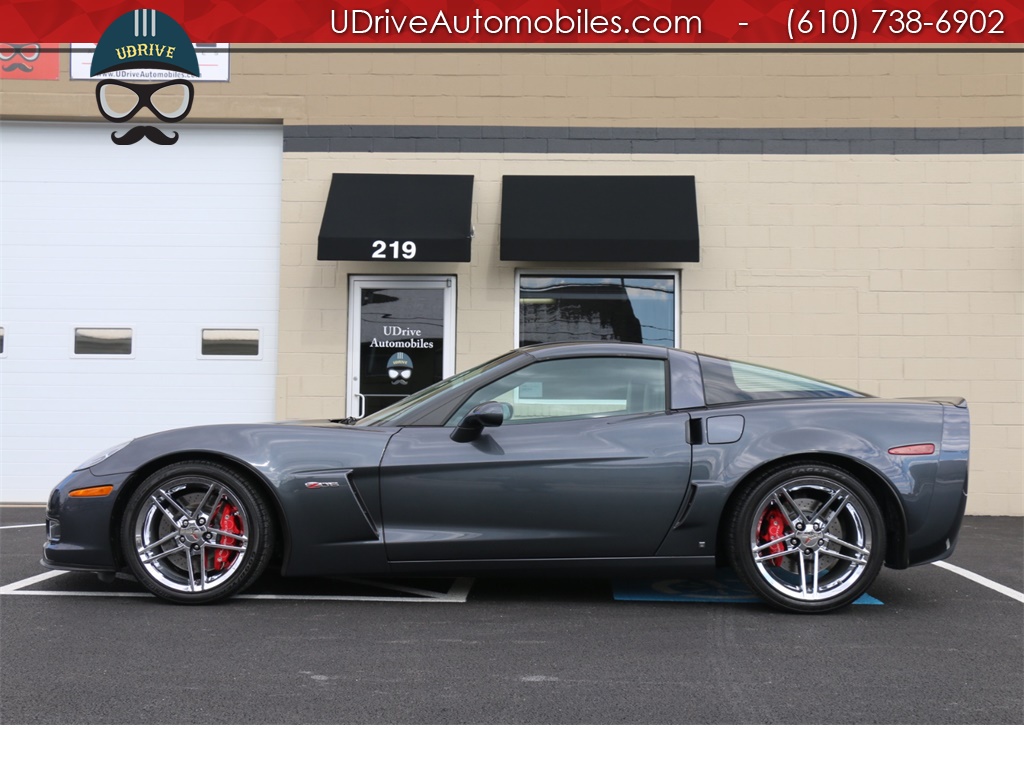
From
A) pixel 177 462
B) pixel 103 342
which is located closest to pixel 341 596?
pixel 177 462

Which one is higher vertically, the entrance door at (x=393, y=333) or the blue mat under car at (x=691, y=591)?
the entrance door at (x=393, y=333)

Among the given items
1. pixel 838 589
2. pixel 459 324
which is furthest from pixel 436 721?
pixel 459 324

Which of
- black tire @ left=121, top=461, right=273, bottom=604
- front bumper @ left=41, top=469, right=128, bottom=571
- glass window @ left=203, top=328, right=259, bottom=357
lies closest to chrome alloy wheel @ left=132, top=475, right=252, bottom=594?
black tire @ left=121, top=461, right=273, bottom=604

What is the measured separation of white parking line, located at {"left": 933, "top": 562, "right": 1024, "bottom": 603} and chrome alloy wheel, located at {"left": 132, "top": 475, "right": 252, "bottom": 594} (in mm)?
3890

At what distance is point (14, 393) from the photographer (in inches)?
383

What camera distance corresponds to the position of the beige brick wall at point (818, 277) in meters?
9.28

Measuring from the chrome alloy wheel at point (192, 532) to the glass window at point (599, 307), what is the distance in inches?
209

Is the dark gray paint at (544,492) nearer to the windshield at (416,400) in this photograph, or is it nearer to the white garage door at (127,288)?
the windshield at (416,400)

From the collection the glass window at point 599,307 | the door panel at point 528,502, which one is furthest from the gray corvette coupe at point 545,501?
the glass window at point 599,307

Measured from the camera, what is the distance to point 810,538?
436 centimetres

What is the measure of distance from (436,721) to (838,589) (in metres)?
2.30

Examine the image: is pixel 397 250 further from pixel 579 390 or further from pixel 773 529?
pixel 773 529

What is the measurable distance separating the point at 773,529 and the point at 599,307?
517cm

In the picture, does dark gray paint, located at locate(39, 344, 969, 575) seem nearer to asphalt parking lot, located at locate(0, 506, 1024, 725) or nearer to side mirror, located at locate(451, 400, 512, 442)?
side mirror, located at locate(451, 400, 512, 442)
